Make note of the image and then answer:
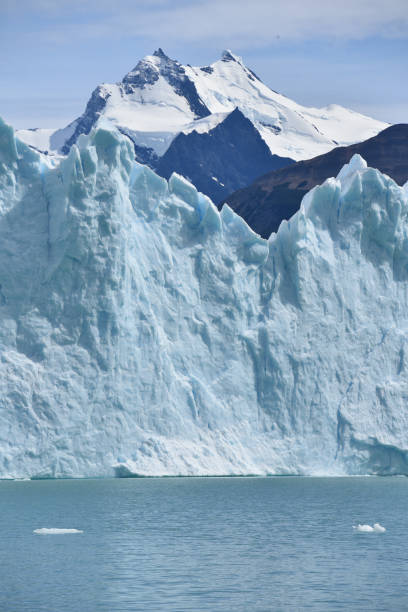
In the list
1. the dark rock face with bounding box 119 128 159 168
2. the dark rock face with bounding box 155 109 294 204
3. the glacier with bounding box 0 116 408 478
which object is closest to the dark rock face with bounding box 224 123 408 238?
the glacier with bounding box 0 116 408 478

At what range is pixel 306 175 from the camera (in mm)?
119312

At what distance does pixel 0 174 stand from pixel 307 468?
18204 mm

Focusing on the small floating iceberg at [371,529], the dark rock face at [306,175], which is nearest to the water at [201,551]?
the small floating iceberg at [371,529]

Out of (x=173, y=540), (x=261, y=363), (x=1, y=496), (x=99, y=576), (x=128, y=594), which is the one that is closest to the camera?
(x=128, y=594)

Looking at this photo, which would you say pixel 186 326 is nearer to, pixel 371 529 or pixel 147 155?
pixel 371 529

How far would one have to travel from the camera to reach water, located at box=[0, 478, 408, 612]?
80.7 feet

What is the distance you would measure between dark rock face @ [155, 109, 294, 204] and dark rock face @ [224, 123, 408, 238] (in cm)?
5970

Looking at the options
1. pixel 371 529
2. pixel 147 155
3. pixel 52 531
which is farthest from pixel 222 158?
pixel 52 531

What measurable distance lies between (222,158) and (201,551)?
547ft

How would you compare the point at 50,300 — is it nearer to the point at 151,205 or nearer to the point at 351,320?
the point at 151,205

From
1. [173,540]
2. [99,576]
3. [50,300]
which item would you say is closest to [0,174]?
[50,300]

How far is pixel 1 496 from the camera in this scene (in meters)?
45.2

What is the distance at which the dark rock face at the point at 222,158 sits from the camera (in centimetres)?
18525

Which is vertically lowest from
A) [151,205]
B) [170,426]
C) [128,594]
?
[128,594]
